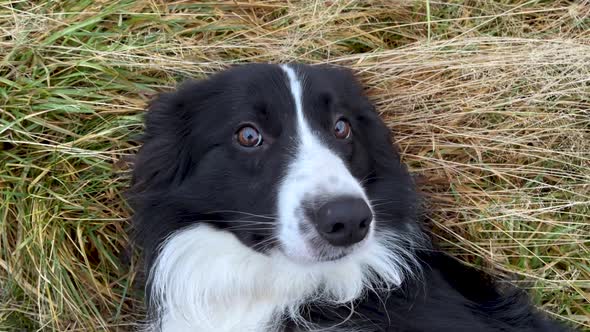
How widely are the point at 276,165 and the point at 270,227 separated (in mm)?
235

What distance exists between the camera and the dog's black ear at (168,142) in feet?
9.94

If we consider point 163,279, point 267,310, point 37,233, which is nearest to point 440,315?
point 267,310

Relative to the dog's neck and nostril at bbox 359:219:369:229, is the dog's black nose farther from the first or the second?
the dog's neck

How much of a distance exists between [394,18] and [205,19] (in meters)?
1.17

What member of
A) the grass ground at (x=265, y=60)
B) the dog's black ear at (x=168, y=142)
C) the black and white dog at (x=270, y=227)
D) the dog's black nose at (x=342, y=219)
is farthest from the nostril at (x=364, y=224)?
the grass ground at (x=265, y=60)

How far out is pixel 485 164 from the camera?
3.87 m

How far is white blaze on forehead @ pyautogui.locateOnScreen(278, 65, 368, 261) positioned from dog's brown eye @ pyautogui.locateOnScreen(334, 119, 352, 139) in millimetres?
205

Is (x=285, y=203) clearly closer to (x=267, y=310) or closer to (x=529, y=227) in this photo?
(x=267, y=310)

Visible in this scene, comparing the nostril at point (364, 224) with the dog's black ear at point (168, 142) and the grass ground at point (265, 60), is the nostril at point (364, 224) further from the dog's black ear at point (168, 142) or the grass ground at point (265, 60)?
the grass ground at point (265, 60)

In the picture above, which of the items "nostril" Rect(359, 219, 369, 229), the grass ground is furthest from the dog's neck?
Answer: the grass ground

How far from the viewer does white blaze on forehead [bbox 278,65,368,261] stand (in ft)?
8.33

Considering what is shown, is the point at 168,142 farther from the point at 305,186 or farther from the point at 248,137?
the point at 305,186

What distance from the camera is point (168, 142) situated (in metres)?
3.06

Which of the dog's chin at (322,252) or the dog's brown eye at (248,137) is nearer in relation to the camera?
the dog's chin at (322,252)
